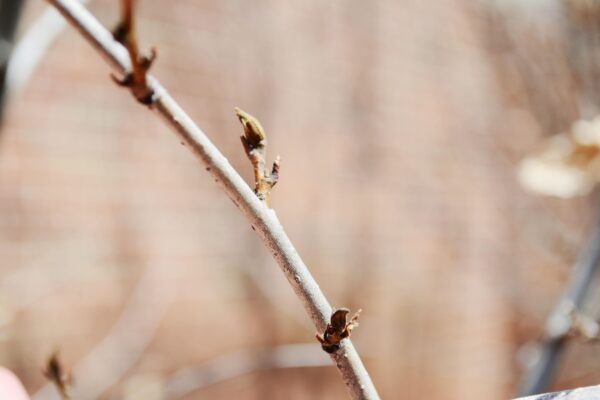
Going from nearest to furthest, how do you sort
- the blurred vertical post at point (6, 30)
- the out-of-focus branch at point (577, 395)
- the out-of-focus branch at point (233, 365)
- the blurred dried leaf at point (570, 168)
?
the out-of-focus branch at point (577, 395)
the blurred vertical post at point (6, 30)
the blurred dried leaf at point (570, 168)
the out-of-focus branch at point (233, 365)

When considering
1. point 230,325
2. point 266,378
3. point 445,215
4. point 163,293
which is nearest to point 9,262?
point 163,293

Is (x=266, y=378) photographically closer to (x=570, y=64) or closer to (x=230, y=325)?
(x=230, y=325)

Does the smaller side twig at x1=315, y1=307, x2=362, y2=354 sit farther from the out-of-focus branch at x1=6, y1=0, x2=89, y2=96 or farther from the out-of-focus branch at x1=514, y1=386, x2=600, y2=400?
the out-of-focus branch at x1=6, y1=0, x2=89, y2=96

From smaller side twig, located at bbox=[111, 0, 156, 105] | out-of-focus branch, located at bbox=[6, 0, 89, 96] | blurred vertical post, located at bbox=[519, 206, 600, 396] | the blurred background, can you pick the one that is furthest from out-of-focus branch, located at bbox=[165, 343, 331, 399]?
smaller side twig, located at bbox=[111, 0, 156, 105]

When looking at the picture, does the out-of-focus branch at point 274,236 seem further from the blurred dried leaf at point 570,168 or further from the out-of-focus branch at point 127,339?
the out-of-focus branch at point 127,339

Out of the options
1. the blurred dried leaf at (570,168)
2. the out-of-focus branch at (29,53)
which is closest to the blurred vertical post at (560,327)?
the blurred dried leaf at (570,168)

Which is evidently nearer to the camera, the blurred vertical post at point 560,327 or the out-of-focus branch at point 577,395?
the out-of-focus branch at point 577,395

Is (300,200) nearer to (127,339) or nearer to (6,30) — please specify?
(127,339)
